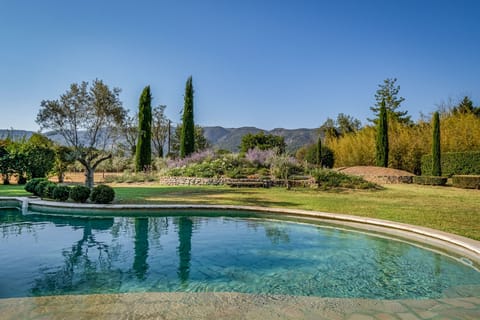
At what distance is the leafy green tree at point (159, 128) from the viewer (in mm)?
30766

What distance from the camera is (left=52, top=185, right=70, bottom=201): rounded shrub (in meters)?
8.75

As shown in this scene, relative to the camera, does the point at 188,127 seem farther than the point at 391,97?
No

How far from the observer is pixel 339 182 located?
44.3ft

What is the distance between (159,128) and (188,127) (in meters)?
9.56

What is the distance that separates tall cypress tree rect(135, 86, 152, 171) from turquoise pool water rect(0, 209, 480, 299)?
1430 cm

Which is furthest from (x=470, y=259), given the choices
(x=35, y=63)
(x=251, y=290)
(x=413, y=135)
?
(x=413, y=135)

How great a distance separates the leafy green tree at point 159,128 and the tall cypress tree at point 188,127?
859 cm

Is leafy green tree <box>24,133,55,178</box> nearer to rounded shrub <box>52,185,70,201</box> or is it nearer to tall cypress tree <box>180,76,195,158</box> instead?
rounded shrub <box>52,185,70,201</box>

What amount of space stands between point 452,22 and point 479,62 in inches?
301

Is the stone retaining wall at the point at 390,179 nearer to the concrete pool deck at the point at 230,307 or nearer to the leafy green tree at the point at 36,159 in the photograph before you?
the concrete pool deck at the point at 230,307

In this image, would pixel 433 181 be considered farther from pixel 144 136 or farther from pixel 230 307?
pixel 144 136

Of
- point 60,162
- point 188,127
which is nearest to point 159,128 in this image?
point 188,127

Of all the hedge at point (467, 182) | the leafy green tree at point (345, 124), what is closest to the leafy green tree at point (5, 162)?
the hedge at point (467, 182)

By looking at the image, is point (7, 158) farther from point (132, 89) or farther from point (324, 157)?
point (324, 157)
